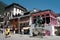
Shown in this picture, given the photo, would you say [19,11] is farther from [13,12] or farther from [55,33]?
[55,33]

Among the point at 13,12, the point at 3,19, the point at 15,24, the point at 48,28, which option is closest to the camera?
the point at 48,28

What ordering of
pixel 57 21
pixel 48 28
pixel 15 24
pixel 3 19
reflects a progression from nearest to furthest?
1. pixel 48 28
2. pixel 57 21
3. pixel 15 24
4. pixel 3 19

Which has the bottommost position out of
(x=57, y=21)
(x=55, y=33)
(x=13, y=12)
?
(x=55, y=33)

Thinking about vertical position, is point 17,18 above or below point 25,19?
above

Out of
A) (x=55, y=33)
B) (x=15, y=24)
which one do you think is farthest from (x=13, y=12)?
(x=55, y=33)

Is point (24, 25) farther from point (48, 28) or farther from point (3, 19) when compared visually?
point (3, 19)

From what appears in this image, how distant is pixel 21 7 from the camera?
52438mm

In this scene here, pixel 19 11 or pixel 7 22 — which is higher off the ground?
pixel 19 11

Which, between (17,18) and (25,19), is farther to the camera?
(17,18)

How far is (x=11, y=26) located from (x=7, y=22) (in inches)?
150

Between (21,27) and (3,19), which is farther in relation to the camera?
(3,19)

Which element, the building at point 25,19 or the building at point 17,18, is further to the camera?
the building at point 17,18

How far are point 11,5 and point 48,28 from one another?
20524 millimetres

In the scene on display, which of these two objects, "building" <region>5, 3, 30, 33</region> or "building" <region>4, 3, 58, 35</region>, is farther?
"building" <region>5, 3, 30, 33</region>
